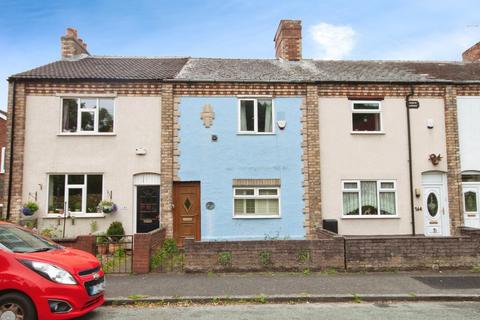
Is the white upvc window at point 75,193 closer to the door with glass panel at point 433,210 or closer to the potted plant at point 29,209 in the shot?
the potted plant at point 29,209

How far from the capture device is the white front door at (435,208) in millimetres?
13633

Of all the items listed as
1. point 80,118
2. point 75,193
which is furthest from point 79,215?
point 80,118

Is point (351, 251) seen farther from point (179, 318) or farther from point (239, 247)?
point (179, 318)

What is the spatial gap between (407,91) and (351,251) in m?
7.55

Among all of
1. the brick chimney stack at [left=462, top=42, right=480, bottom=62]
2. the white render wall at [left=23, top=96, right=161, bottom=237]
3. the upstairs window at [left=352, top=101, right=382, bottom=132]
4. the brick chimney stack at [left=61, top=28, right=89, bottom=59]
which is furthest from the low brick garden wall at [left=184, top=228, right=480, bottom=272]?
the brick chimney stack at [left=462, top=42, right=480, bottom=62]

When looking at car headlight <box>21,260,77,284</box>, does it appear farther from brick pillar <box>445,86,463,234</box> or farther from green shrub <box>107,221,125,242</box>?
brick pillar <box>445,86,463,234</box>

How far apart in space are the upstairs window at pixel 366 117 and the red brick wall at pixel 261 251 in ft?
19.9

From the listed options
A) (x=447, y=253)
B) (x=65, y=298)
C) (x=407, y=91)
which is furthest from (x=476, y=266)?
(x=65, y=298)

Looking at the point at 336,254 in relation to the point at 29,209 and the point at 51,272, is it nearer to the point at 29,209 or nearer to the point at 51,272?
the point at 51,272

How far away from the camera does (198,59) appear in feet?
53.1

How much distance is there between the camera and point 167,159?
13164 mm

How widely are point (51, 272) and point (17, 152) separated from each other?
8972 mm

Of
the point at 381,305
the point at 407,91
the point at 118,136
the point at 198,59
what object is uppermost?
the point at 198,59

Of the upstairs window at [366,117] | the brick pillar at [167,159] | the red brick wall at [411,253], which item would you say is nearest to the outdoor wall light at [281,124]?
A: the upstairs window at [366,117]
